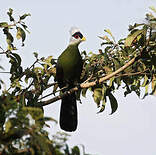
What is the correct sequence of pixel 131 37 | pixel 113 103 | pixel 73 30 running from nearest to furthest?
1. pixel 131 37
2. pixel 113 103
3. pixel 73 30

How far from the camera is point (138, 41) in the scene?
3879mm

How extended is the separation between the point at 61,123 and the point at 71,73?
635mm

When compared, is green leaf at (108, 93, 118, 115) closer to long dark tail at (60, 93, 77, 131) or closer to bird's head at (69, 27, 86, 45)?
long dark tail at (60, 93, 77, 131)

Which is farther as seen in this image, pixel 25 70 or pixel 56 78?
pixel 56 78

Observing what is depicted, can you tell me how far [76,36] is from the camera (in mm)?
5922

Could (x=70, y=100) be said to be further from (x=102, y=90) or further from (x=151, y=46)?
(x=151, y=46)

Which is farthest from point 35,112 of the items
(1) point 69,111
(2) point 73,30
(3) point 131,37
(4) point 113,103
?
(2) point 73,30

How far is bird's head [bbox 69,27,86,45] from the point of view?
5737 millimetres

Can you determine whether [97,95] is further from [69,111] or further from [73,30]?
[73,30]

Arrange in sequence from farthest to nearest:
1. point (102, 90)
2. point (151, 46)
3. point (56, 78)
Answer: point (56, 78)
point (102, 90)
point (151, 46)

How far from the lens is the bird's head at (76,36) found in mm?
5737

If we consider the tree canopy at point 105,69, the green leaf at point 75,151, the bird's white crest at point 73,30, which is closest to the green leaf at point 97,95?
the tree canopy at point 105,69

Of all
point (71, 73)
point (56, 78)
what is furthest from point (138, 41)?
point (71, 73)

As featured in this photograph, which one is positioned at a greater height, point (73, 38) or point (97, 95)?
point (73, 38)
